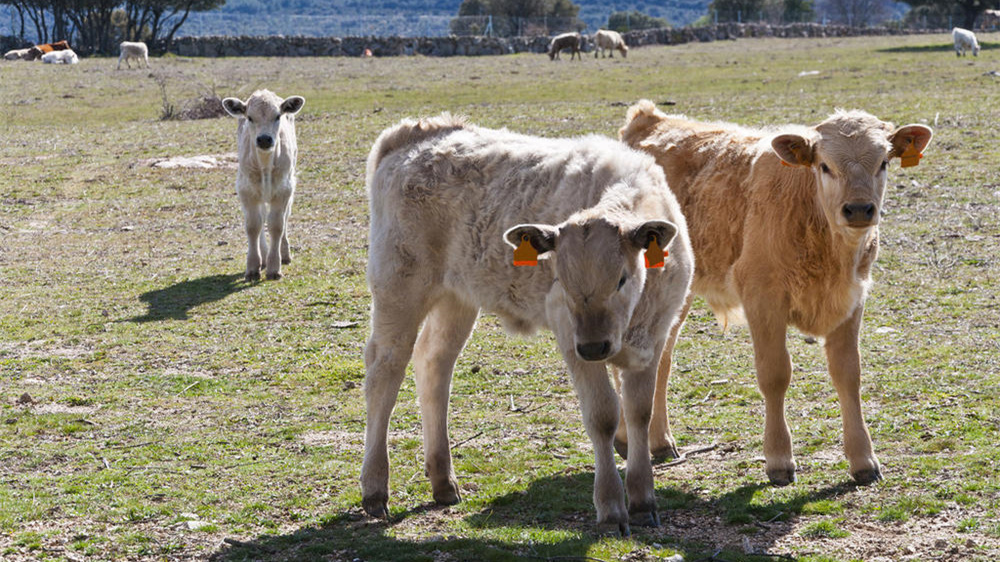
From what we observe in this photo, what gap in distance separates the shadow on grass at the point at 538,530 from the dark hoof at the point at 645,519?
6cm

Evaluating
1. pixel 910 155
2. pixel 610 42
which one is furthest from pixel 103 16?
pixel 910 155

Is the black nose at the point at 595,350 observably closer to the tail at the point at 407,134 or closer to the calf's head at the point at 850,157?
the calf's head at the point at 850,157

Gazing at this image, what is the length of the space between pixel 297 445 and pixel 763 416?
346 centimetres

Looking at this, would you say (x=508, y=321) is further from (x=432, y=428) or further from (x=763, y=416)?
(x=763, y=416)

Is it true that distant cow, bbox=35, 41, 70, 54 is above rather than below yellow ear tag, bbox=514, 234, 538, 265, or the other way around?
above

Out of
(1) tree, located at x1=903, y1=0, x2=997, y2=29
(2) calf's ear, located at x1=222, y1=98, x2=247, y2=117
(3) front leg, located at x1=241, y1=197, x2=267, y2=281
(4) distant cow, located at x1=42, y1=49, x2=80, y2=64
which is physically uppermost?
(1) tree, located at x1=903, y1=0, x2=997, y2=29

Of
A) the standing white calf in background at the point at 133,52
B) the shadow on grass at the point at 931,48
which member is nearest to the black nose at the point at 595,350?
the shadow on grass at the point at 931,48

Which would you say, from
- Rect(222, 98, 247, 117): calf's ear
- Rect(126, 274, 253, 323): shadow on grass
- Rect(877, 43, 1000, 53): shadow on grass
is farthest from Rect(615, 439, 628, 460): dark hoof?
Rect(877, 43, 1000, 53): shadow on grass

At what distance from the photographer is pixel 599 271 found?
605 centimetres

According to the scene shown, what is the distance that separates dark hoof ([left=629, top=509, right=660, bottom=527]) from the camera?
660cm

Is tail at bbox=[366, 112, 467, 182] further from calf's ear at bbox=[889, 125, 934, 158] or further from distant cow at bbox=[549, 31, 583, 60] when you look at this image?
distant cow at bbox=[549, 31, 583, 60]

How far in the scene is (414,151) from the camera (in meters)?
7.73

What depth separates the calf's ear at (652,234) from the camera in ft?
20.0

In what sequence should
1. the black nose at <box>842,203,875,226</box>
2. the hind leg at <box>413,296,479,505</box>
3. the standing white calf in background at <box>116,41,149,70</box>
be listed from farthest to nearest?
the standing white calf in background at <box>116,41,149,70</box> < the hind leg at <box>413,296,479,505</box> < the black nose at <box>842,203,875,226</box>
